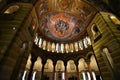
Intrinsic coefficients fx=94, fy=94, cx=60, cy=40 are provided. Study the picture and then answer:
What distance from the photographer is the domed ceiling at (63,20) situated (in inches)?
552

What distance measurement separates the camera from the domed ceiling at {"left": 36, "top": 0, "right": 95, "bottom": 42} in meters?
14.0

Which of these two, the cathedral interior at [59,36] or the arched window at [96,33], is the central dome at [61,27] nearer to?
the cathedral interior at [59,36]

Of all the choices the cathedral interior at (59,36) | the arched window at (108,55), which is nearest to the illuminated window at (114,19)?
the cathedral interior at (59,36)

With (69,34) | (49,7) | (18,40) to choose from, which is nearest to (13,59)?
(18,40)

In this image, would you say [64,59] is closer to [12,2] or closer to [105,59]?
[105,59]

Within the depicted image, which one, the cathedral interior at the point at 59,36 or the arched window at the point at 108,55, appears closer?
the cathedral interior at the point at 59,36

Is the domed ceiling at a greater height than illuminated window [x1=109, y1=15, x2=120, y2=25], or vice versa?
the domed ceiling

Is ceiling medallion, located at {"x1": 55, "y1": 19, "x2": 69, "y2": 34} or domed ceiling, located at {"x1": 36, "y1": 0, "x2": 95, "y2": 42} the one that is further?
ceiling medallion, located at {"x1": 55, "y1": 19, "x2": 69, "y2": 34}

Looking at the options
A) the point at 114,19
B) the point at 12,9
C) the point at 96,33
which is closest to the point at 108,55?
the point at 96,33

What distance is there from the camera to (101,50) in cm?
943

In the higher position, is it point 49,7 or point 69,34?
point 49,7

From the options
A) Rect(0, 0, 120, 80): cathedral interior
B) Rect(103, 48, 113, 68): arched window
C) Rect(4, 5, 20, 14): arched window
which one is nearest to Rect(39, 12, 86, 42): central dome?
Rect(0, 0, 120, 80): cathedral interior

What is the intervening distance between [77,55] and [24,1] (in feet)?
37.8

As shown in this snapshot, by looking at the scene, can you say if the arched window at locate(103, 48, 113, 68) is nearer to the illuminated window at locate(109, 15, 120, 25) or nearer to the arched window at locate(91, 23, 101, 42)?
the arched window at locate(91, 23, 101, 42)
